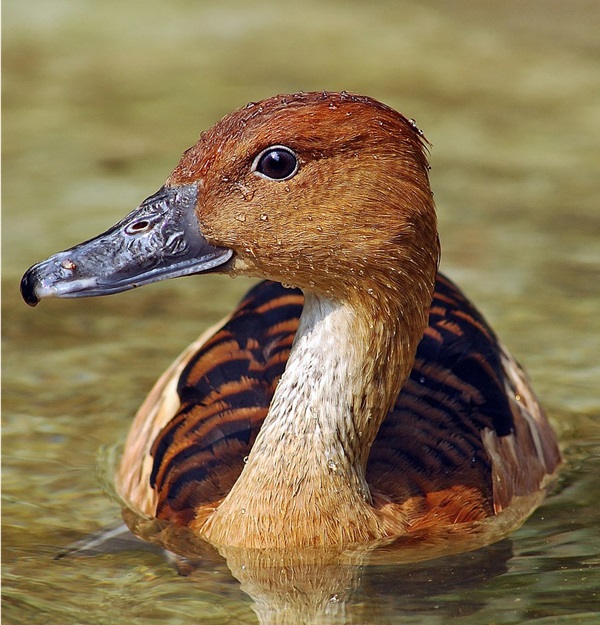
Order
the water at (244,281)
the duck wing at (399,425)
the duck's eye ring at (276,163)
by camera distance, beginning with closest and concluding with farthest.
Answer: the duck's eye ring at (276,163) → the water at (244,281) → the duck wing at (399,425)

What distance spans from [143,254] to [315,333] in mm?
717

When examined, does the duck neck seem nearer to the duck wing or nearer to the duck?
the duck

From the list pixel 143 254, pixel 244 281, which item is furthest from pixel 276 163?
pixel 244 281

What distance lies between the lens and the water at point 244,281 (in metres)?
4.95

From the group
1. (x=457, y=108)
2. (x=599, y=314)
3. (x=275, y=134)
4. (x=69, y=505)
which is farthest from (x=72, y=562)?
(x=457, y=108)

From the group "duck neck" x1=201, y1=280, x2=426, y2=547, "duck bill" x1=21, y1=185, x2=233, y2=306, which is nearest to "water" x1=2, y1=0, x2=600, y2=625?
"duck neck" x1=201, y1=280, x2=426, y2=547

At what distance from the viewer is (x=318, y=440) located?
503cm

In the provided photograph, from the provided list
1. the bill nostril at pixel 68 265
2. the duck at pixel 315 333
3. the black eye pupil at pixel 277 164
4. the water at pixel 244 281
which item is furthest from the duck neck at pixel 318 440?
the bill nostril at pixel 68 265

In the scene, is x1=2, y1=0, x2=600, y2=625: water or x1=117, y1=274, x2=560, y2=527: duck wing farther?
x1=117, y1=274, x2=560, y2=527: duck wing

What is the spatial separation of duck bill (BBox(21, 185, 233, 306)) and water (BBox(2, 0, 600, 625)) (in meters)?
1.16

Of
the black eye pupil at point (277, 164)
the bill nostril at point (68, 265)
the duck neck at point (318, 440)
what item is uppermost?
the black eye pupil at point (277, 164)

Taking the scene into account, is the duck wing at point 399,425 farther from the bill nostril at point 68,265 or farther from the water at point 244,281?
the bill nostril at point 68,265

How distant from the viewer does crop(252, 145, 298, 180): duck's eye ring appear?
188 inches

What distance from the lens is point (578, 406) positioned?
22.3 ft
